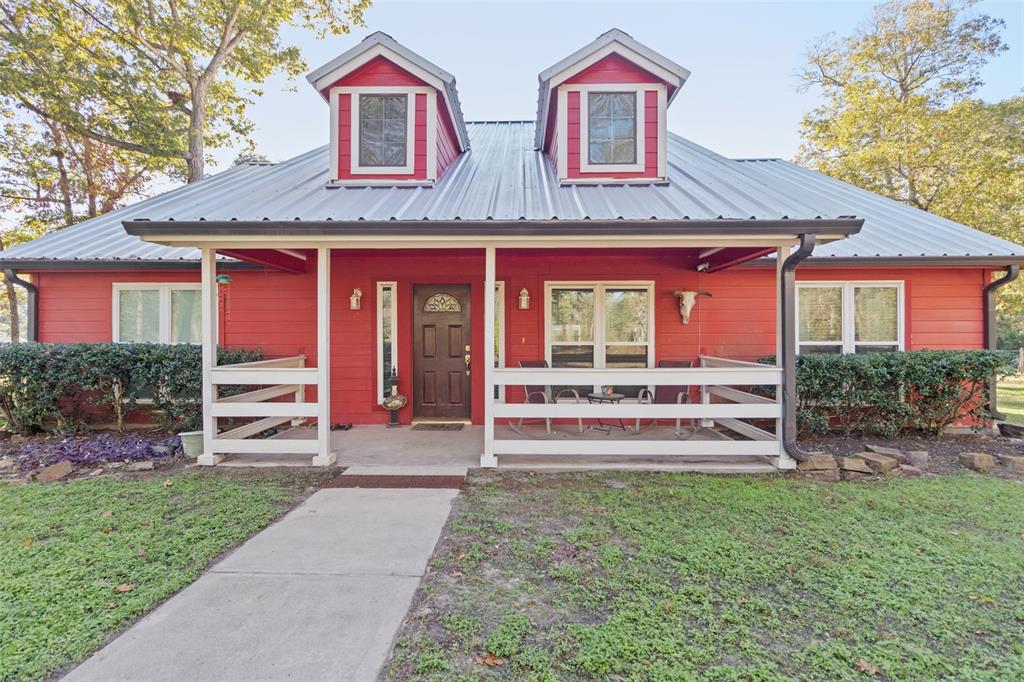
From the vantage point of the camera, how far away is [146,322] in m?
6.93

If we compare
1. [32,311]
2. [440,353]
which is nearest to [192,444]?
[440,353]

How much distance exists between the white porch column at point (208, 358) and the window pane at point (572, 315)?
4.39 metres

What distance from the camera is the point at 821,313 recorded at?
6684 mm

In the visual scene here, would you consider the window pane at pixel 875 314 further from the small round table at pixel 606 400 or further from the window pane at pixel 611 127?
the window pane at pixel 611 127

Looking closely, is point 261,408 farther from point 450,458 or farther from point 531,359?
point 531,359

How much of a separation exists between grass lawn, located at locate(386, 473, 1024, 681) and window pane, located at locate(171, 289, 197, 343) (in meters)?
5.67

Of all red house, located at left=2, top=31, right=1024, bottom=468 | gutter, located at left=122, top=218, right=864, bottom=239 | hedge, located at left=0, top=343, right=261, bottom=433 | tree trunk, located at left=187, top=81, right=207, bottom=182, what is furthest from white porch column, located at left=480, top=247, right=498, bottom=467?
tree trunk, located at left=187, top=81, right=207, bottom=182

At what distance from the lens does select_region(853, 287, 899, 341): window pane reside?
664cm

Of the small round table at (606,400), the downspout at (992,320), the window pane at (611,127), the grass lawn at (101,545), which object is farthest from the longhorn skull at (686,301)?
the grass lawn at (101,545)

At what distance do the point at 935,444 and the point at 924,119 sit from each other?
12.0m

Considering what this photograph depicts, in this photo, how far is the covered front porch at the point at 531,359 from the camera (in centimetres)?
476

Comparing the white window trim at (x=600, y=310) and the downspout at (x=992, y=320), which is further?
the white window trim at (x=600, y=310)

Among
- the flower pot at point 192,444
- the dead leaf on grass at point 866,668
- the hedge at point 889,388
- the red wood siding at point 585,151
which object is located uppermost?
the red wood siding at point 585,151

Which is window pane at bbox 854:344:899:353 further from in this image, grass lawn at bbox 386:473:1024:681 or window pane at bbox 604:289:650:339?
window pane at bbox 604:289:650:339
